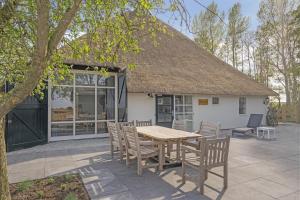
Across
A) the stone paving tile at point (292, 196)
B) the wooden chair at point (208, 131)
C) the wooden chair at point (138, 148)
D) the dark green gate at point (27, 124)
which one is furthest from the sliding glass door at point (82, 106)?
the stone paving tile at point (292, 196)

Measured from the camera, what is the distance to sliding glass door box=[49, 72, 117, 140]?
9.41 metres

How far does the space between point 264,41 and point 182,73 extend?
40.3 ft

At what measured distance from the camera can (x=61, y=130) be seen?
9445mm

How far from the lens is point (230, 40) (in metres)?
22.7

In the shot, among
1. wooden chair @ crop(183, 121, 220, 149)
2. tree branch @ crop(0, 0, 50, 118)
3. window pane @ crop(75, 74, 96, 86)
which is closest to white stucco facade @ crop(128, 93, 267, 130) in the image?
→ window pane @ crop(75, 74, 96, 86)

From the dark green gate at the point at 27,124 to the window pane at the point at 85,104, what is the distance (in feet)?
5.00

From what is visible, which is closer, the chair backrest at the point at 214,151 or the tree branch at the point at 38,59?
the tree branch at the point at 38,59

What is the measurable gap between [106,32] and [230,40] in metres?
21.4

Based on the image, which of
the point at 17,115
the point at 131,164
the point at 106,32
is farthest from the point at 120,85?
the point at 106,32

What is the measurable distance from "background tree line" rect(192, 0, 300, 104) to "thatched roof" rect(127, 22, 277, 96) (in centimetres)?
272

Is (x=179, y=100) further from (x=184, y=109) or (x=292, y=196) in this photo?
(x=292, y=196)

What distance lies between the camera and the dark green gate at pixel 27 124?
7.48 meters

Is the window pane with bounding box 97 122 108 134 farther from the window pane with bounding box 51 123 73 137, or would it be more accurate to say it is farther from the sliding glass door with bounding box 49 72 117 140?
the window pane with bounding box 51 123 73 137

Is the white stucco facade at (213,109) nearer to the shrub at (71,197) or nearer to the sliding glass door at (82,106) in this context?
the sliding glass door at (82,106)
